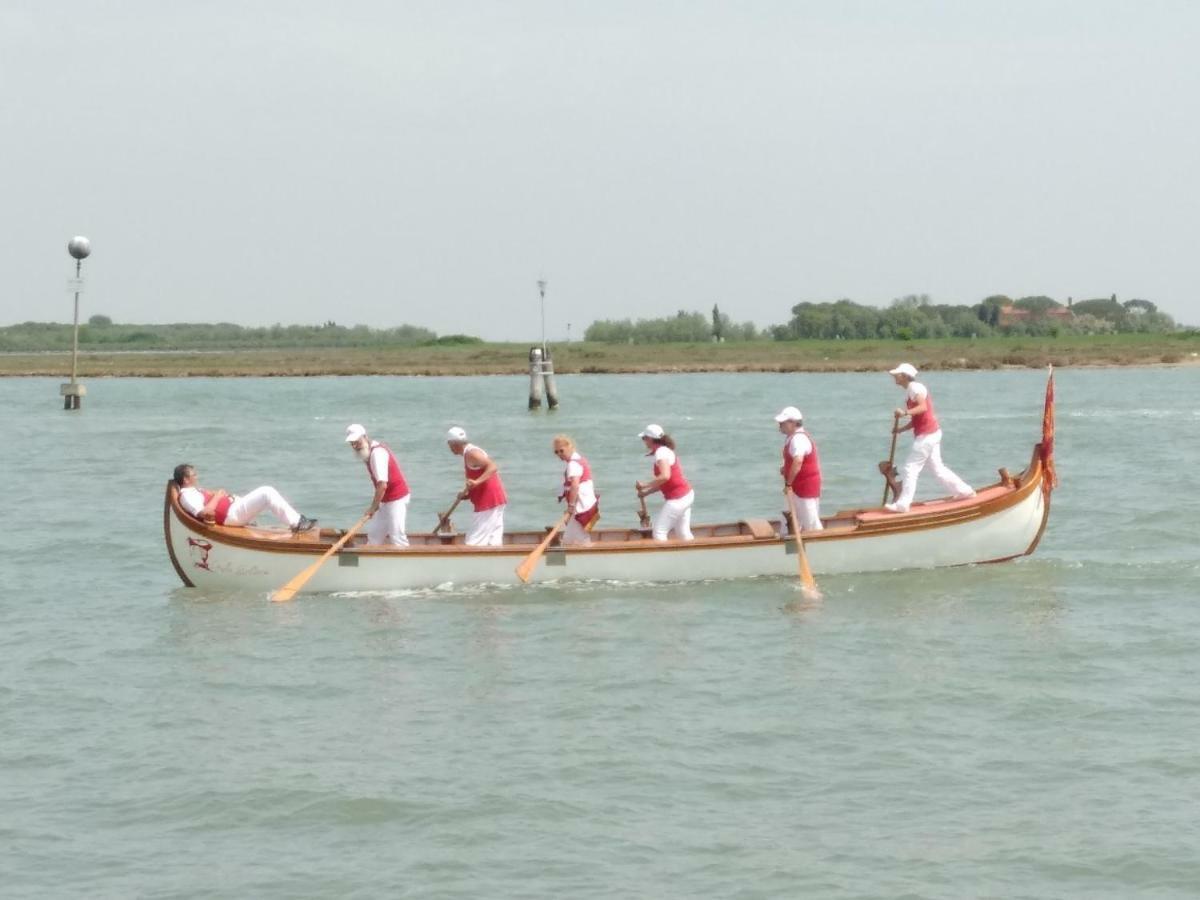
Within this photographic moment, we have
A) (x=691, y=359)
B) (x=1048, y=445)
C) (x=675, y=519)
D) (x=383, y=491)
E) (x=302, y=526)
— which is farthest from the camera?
(x=691, y=359)

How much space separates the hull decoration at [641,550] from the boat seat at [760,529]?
0.06ft

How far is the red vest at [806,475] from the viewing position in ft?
62.1

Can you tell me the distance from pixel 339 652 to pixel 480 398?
50.9m

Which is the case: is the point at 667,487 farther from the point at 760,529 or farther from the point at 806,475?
the point at 806,475

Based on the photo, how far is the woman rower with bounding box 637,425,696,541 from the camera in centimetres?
1870

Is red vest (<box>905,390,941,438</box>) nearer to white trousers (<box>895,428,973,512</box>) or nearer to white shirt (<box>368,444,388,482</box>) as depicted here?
white trousers (<box>895,428,973,512</box>)

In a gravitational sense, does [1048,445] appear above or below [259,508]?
above

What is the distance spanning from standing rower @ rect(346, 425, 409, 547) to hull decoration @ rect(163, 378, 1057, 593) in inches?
11.3

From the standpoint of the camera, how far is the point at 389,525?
63.5 ft

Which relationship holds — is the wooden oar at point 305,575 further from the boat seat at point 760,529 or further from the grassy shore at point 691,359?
the grassy shore at point 691,359

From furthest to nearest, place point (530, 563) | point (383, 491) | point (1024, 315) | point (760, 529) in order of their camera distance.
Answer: point (1024, 315), point (760, 529), point (383, 491), point (530, 563)

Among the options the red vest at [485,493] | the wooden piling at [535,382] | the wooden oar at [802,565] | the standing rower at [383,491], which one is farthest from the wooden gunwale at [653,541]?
the wooden piling at [535,382]

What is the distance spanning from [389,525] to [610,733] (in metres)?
6.14

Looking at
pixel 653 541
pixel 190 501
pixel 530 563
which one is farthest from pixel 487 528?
pixel 190 501
